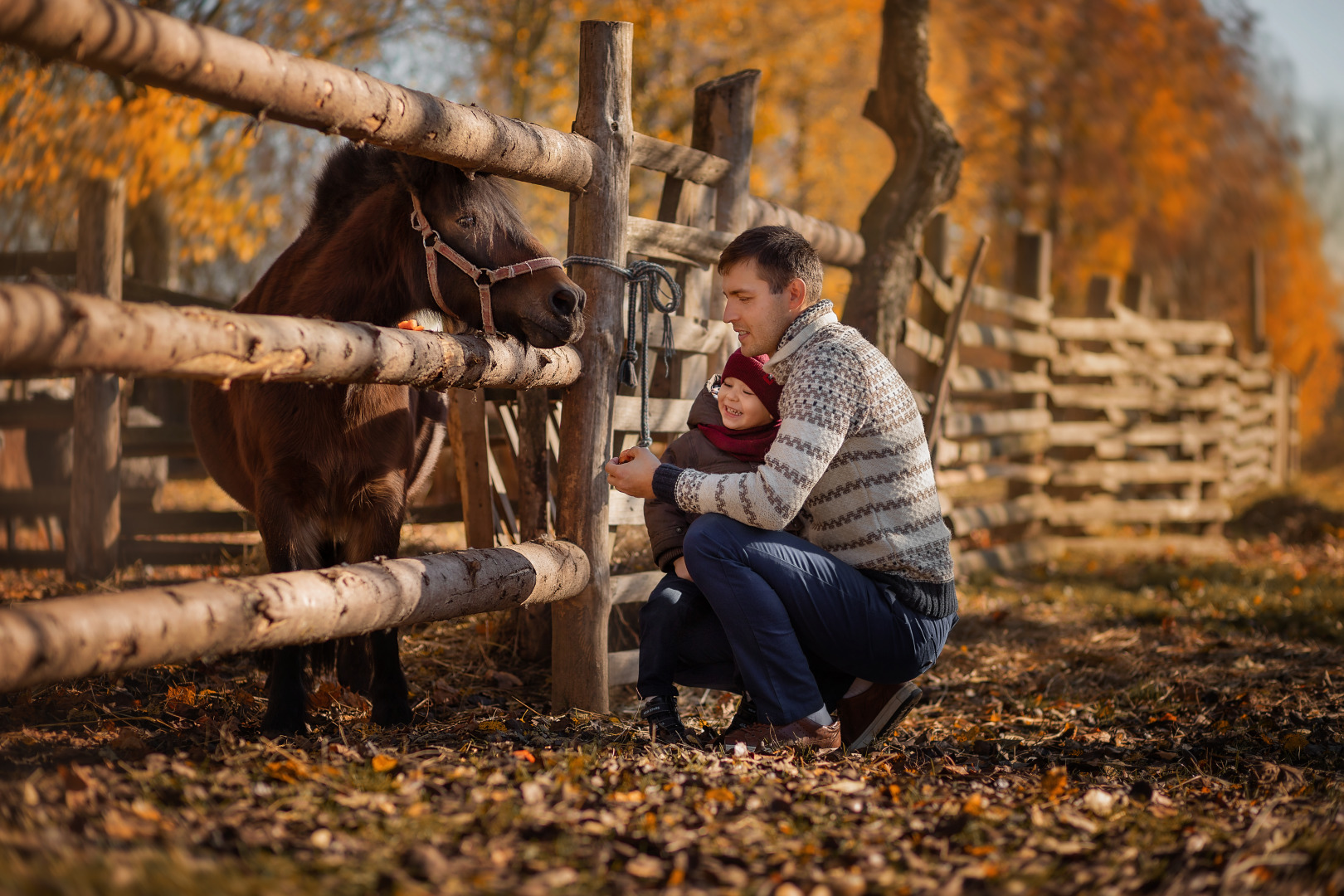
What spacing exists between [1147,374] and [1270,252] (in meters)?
14.3

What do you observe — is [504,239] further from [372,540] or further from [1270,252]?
[1270,252]

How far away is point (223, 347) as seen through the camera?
2.12 metres

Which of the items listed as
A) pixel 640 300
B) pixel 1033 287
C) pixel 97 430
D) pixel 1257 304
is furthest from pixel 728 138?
pixel 1257 304

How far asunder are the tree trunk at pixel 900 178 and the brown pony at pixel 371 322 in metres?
2.72

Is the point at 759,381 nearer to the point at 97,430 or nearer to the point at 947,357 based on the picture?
the point at 947,357

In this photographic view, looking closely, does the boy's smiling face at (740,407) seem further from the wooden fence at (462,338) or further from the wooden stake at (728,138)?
the wooden stake at (728,138)

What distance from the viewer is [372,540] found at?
341 cm

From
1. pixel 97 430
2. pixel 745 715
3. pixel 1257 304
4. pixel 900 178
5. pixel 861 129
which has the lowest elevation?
pixel 745 715

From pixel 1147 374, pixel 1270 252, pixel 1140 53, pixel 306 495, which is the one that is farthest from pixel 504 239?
pixel 1270 252

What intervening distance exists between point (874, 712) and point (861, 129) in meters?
16.8

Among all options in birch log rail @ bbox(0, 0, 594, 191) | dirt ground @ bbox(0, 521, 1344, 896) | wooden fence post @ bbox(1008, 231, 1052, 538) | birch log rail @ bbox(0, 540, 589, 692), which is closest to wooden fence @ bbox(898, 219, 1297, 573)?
wooden fence post @ bbox(1008, 231, 1052, 538)

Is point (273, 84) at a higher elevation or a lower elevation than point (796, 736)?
higher

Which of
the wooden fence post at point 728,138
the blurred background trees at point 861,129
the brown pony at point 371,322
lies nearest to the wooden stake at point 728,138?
the wooden fence post at point 728,138

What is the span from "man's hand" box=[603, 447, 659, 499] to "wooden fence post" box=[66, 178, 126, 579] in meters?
3.92
